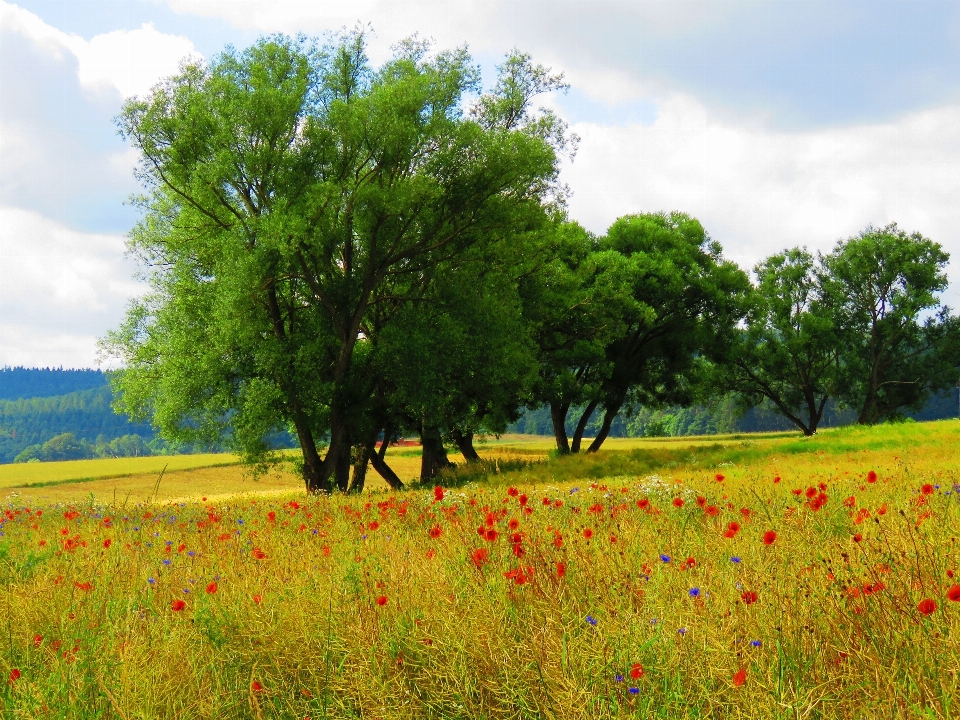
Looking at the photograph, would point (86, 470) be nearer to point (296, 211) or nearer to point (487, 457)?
point (487, 457)

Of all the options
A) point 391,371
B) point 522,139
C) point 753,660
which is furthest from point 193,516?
point 522,139

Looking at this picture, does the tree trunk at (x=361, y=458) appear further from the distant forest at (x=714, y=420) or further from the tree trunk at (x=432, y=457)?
the distant forest at (x=714, y=420)

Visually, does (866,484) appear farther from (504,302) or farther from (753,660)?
(504,302)

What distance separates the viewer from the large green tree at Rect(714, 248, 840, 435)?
52625mm

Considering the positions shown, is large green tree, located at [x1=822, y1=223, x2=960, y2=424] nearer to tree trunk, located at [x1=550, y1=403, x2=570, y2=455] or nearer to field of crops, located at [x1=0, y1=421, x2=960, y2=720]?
tree trunk, located at [x1=550, y1=403, x2=570, y2=455]

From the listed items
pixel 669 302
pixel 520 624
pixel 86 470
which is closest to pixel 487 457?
pixel 669 302

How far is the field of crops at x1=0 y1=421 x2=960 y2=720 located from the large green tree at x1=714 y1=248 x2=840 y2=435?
155ft

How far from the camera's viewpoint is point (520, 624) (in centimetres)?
465

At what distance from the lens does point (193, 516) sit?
1099 centimetres

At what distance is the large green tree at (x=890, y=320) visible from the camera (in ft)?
175

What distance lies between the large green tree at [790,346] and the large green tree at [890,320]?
111cm

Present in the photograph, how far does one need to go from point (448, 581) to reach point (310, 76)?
2136cm

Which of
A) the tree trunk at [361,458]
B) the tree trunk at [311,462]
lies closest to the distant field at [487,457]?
the tree trunk at [361,458]

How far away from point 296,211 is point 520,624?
1875cm
